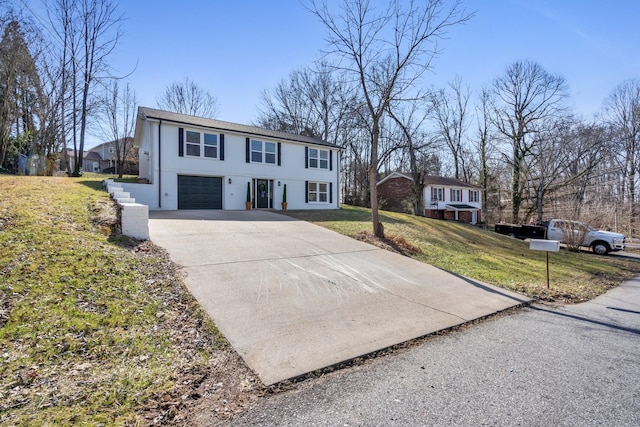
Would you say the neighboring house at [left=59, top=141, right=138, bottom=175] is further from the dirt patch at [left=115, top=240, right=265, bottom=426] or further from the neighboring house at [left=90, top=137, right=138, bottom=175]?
the dirt patch at [left=115, top=240, right=265, bottom=426]

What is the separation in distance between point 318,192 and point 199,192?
7.78 m

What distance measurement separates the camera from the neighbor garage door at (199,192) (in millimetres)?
15852

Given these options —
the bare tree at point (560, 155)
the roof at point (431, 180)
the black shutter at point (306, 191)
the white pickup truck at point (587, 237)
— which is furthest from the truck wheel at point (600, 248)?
the roof at point (431, 180)

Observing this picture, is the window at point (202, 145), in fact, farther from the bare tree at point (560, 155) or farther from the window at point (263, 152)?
the bare tree at point (560, 155)

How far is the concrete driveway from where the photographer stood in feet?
12.3

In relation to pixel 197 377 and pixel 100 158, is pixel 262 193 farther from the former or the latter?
pixel 100 158

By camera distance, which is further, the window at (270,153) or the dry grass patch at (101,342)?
the window at (270,153)

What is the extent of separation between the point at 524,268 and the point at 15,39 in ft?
69.7

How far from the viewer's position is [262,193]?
18.6 metres

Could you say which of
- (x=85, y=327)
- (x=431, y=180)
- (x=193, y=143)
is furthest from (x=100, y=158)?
(x=85, y=327)

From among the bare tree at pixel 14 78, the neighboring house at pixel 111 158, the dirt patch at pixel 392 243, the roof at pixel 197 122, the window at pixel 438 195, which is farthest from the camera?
the window at pixel 438 195

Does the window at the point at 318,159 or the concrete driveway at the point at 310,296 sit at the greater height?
the window at the point at 318,159

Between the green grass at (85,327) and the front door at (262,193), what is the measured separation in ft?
39.6

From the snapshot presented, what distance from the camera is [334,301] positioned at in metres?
5.18
